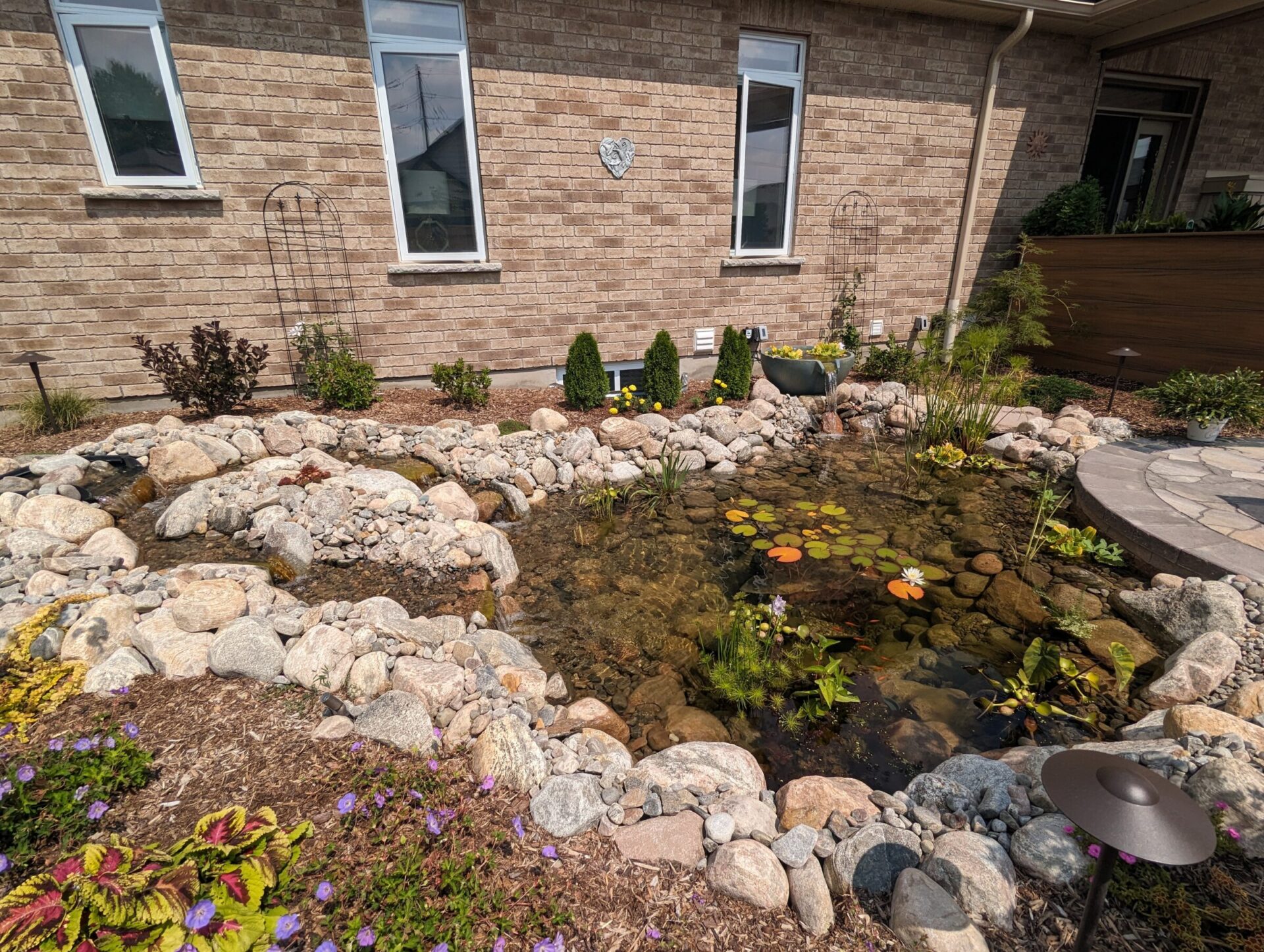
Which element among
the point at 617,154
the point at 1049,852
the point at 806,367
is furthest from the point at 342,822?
the point at 617,154

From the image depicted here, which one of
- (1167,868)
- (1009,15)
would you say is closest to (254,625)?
(1167,868)

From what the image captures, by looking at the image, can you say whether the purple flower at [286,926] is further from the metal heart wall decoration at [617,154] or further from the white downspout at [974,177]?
the white downspout at [974,177]

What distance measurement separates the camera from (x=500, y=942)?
1455 mm

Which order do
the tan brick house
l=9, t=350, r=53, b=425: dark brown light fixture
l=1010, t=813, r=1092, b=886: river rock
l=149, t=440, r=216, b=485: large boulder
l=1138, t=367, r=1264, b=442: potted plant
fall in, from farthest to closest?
1. the tan brick house
2. l=1138, t=367, r=1264, b=442: potted plant
3. l=9, t=350, r=53, b=425: dark brown light fixture
4. l=149, t=440, r=216, b=485: large boulder
5. l=1010, t=813, r=1092, b=886: river rock

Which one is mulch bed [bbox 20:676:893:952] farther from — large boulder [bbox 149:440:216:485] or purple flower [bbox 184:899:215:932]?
large boulder [bbox 149:440:216:485]

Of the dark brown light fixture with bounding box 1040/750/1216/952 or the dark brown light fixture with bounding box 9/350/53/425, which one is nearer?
→ the dark brown light fixture with bounding box 1040/750/1216/952

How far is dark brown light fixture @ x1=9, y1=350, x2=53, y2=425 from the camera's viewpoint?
177 inches

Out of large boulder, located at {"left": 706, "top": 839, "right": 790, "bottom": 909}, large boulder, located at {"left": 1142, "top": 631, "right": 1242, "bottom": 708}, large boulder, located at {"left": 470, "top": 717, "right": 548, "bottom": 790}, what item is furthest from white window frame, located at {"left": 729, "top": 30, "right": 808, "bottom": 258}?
large boulder, located at {"left": 706, "top": 839, "right": 790, "bottom": 909}

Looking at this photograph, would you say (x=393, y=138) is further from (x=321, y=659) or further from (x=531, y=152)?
(x=321, y=659)

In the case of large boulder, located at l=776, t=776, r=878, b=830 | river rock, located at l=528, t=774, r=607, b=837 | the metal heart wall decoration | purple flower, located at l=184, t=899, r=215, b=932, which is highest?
the metal heart wall decoration

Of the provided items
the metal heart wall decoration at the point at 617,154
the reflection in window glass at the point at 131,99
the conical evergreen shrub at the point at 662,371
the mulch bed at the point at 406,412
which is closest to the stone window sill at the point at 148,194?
the reflection in window glass at the point at 131,99

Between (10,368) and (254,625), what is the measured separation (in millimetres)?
5011

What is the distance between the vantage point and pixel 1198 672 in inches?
99.3

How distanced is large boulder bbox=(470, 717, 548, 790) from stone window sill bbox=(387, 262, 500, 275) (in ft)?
16.6
